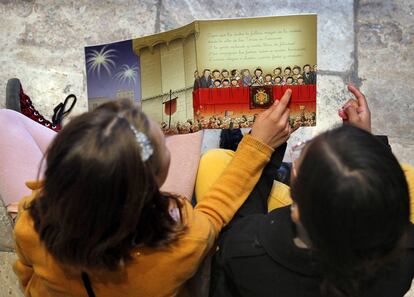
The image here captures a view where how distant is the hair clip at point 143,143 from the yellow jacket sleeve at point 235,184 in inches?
7.6

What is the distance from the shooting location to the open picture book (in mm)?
993

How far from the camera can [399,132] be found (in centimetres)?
136

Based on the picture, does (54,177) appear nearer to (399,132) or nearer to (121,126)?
(121,126)

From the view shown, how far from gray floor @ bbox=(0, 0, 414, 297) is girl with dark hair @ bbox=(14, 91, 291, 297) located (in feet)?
2.05

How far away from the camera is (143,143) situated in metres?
0.65

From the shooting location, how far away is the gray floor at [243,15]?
1.37 metres

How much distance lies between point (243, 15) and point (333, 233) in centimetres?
90

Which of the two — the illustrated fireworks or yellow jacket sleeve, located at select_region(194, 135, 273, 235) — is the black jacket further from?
the illustrated fireworks

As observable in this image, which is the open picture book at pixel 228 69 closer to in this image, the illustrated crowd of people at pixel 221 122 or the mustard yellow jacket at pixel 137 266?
the illustrated crowd of people at pixel 221 122

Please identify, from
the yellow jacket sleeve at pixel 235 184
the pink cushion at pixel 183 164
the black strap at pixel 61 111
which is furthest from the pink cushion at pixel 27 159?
the black strap at pixel 61 111

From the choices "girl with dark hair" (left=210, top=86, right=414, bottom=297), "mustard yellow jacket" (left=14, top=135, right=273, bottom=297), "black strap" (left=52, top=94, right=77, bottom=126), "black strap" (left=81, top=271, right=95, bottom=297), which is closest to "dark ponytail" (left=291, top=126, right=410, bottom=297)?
"girl with dark hair" (left=210, top=86, right=414, bottom=297)

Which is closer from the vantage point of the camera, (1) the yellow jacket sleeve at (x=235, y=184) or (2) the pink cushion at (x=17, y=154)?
(1) the yellow jacket sleeve at (x=235, y=184)

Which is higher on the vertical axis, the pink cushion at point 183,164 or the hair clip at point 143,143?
the hair clip at point 143,143

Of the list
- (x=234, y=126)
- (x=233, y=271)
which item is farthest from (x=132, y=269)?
(x=234, y=126)
